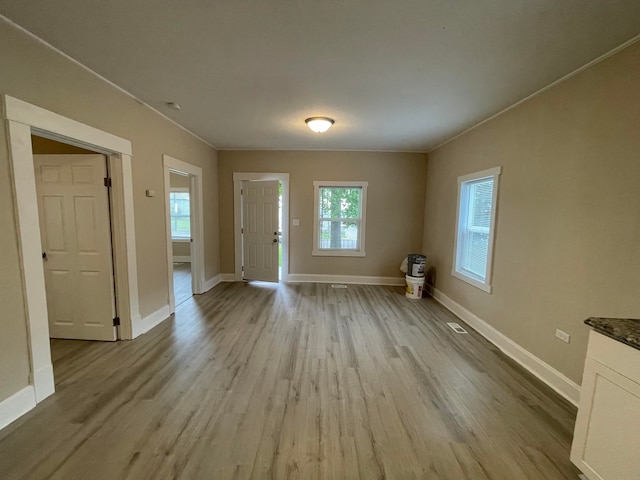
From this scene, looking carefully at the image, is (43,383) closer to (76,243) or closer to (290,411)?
(76,243)

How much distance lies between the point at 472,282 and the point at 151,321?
13.6ft

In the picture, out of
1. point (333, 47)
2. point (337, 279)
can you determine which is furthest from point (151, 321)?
point (333, 47)

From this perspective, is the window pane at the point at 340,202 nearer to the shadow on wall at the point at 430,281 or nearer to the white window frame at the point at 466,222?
the shadow on wall at the point at 430,281

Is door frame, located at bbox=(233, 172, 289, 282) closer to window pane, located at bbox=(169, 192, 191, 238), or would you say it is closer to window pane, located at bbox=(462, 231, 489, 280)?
window pane, located at bbox=(169, 192, 191, 238)

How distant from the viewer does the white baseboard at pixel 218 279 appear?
196 inches

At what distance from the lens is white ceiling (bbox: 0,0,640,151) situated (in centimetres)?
157

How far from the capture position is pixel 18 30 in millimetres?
1793

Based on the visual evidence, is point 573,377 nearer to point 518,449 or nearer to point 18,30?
point 518,449

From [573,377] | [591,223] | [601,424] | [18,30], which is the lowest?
[573,377]

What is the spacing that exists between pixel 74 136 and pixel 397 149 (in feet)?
15.3

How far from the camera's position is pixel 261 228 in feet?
17.9

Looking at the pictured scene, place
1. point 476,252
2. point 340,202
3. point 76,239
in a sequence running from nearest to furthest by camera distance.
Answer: point 76,239 → point 476,252 → point 340,202

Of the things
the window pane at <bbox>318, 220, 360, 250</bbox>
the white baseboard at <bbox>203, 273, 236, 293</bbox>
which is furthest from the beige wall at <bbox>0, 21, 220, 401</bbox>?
the window pane at <bbox>318, 220, 360, 250</bbox>

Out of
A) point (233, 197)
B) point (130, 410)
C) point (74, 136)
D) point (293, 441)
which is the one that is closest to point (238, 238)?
point (233, 197)
